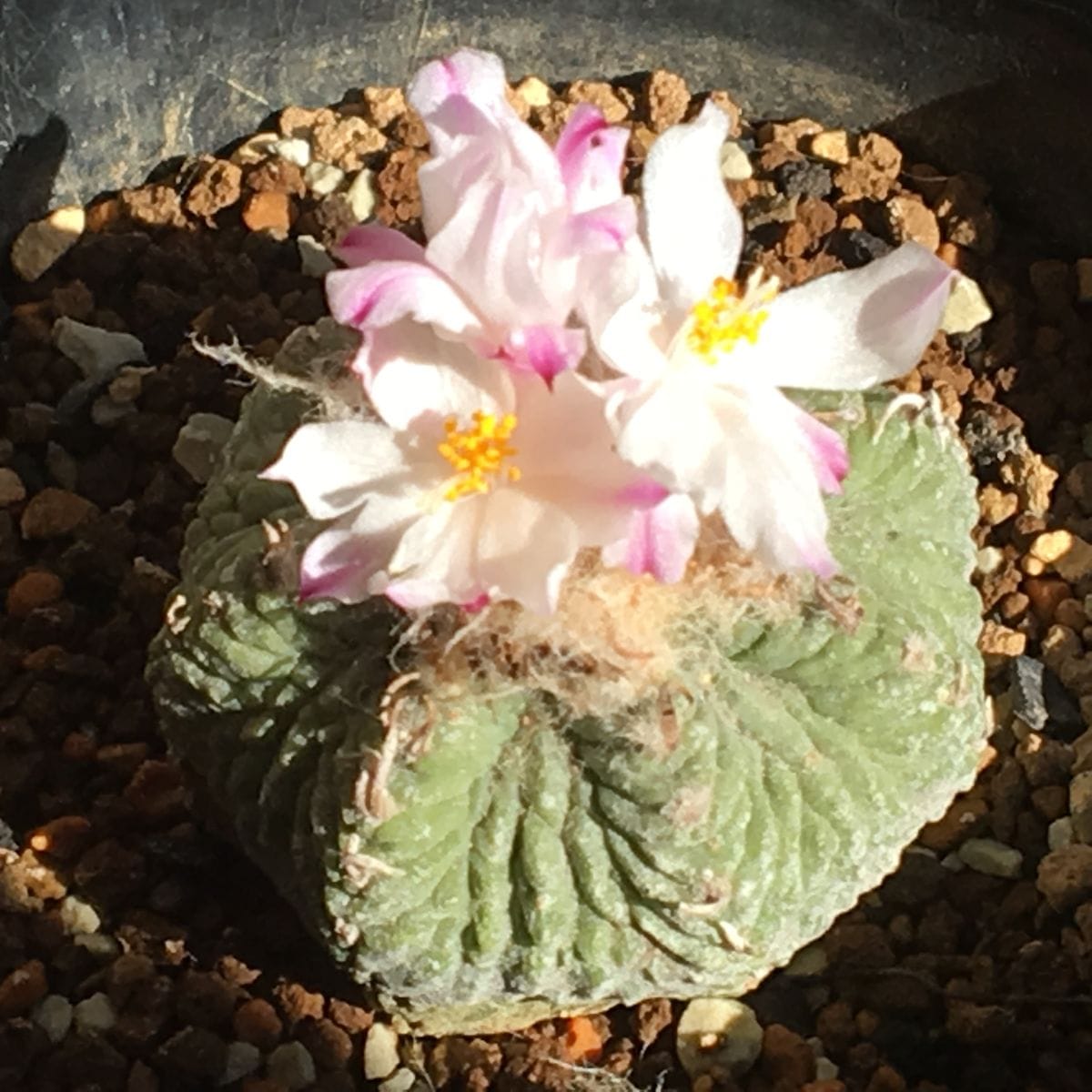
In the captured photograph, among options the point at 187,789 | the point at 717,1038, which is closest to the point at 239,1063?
the point at 187,789

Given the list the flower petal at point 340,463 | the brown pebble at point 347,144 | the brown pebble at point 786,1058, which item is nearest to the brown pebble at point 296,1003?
the brown pebble at point 786,1058

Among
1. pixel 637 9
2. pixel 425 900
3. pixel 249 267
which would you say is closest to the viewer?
pixel 425 900

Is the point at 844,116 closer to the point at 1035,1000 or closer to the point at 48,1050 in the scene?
→ the point at 1035,1000

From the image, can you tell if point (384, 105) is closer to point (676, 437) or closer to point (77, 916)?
point (77, 916)

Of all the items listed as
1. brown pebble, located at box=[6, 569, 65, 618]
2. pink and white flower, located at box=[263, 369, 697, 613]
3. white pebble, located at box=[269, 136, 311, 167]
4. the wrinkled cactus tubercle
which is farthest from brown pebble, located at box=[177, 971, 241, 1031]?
white pebble, located at box=[269, 136, 311, 167]

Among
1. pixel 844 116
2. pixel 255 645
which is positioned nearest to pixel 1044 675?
pixel 844 116

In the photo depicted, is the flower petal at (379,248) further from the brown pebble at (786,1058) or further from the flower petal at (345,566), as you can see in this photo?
the brown pebble at (786,1058)
